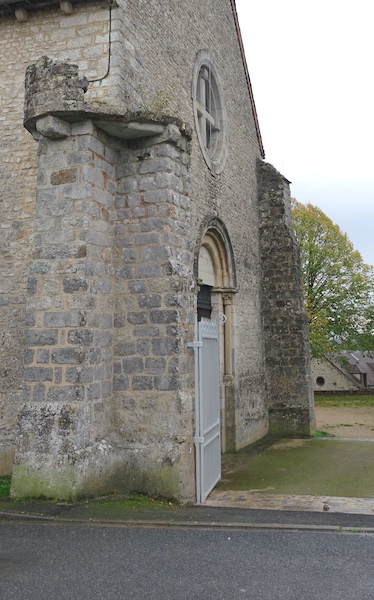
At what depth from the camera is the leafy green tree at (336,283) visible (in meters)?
24.2

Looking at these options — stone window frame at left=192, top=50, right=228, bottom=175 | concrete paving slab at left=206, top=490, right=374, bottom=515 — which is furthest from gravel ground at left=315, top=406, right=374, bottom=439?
stone window frame at left=192, top=50, right=228, bottom=175

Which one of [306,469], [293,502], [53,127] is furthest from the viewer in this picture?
[306,469]

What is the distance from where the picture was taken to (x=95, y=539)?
4207 mm

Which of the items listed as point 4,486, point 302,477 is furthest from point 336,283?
point 4,486

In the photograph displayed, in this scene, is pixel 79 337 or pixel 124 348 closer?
pixel 79 337

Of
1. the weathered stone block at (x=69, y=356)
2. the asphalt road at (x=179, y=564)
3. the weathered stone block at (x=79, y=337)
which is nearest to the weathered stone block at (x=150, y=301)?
the weathered stone block at (x=79, y=337)

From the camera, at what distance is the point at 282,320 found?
12.4 metres

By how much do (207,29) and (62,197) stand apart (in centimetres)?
667

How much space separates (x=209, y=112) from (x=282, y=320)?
16.3ft

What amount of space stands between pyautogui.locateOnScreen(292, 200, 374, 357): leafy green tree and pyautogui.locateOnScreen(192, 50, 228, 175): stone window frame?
564 inches

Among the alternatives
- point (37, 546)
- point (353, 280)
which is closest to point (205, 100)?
point (37, 546)

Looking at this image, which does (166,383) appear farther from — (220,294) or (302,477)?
(220,294)

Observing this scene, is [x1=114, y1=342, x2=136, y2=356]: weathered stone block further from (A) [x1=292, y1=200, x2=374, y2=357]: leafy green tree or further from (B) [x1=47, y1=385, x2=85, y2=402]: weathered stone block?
(A) [x1=292, y1=200, x2=374, y2=357]: leafy green tree

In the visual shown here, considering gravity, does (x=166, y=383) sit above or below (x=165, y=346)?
below
